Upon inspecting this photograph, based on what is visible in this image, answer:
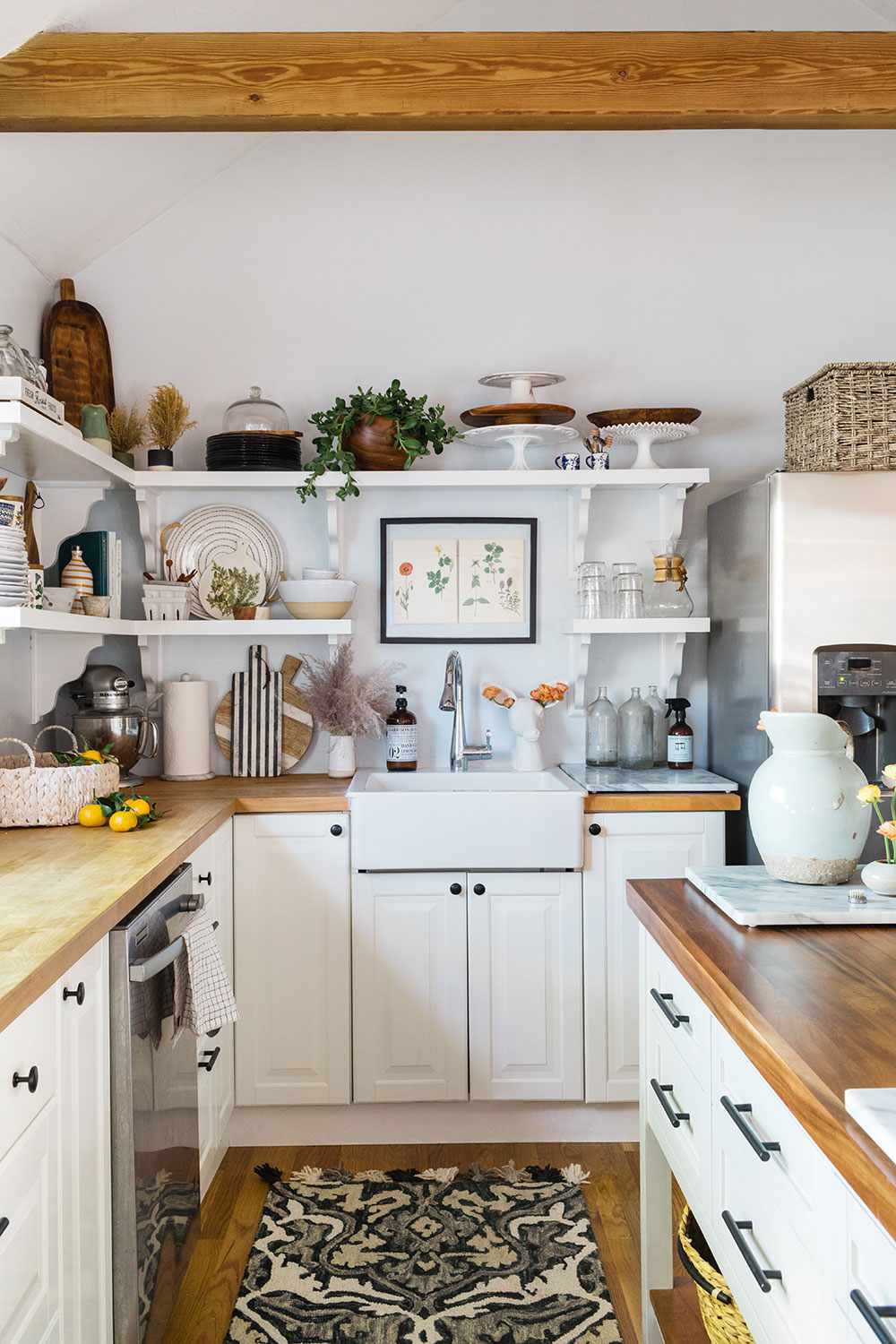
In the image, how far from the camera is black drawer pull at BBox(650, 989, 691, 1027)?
5.51ft

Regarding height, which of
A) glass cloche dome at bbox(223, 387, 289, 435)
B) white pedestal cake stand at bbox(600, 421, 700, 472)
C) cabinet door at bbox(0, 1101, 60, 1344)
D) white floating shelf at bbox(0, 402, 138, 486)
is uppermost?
glass cloche dome at bbox(223, 387, 289, 435)

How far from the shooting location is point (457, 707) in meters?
3.41

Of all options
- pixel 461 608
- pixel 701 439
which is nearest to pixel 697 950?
pixel 461 608

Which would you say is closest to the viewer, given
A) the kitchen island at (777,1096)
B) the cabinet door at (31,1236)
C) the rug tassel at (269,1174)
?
the kitchen island at (777,1096)

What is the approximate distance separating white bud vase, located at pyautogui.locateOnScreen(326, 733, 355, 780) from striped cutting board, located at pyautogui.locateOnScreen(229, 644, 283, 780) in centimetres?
19

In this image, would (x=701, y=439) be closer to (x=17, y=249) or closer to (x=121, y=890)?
(x=17, y=249)

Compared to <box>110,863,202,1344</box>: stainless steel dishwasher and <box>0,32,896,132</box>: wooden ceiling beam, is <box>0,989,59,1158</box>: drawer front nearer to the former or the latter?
<box>110,863,202,1344</box>: stainless steel dishwasher

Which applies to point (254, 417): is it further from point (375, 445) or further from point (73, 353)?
point (73, 353)

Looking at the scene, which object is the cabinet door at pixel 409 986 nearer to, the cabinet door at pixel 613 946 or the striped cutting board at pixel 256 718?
the cabinet door at pixel 613 946

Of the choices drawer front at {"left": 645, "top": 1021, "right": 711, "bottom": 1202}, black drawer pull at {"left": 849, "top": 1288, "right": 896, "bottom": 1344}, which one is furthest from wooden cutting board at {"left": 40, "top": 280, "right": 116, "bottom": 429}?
black drawer pull at {"left": 849, "top": 1288, "right": 896, "bottom": 1344}

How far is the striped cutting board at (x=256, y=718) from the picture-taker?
136 inches

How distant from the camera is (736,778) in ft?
10.7

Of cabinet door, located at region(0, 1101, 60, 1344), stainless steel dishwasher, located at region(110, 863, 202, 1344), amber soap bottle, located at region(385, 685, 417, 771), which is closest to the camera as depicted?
cabinet door, located at region(0, 1101, 60, 1344)

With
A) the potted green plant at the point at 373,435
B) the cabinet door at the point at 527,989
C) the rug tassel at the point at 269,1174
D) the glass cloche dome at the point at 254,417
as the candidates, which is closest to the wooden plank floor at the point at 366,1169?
the rug tassel at the point at 269,1174
